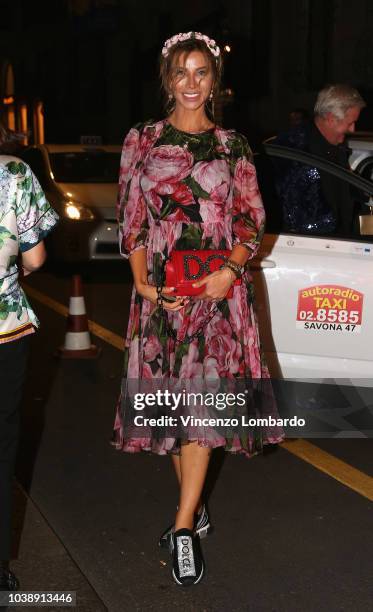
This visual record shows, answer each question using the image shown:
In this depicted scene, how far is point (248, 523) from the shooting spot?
473 cm

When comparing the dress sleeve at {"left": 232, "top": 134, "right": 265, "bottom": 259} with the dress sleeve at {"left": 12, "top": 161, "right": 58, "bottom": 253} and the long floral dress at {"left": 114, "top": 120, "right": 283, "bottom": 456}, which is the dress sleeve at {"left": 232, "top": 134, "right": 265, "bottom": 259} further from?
the dress sleeve at {"left": 12, "top": 161, "right": 58, "bottom": 253}

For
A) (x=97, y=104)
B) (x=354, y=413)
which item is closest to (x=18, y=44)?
(x=97, y=104)

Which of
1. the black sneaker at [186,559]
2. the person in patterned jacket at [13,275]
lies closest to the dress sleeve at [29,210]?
the person in patterned jacket at [13,275]

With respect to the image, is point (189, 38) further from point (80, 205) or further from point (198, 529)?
point (80, 205)

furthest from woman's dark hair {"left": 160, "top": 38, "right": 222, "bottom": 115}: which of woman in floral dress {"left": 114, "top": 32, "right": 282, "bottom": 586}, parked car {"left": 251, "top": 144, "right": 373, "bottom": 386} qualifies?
parked car {"left": 251, "top": 144, "right": 373, "bottom": 386}

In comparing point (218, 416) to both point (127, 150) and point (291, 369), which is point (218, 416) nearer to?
point (127, 150)

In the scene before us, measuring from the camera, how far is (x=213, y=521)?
475 cm

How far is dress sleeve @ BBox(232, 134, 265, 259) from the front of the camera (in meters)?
4.08

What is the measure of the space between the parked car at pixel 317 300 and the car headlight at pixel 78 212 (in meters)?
6.67

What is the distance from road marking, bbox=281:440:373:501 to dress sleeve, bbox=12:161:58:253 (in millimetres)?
2246

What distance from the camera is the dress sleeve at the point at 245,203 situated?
408 cm

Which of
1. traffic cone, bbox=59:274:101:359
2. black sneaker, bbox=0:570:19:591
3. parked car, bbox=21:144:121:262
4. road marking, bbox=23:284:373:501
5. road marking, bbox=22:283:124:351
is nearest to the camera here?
black sneaker, bbox=0:570:19:591

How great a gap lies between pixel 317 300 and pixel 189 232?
1.71m

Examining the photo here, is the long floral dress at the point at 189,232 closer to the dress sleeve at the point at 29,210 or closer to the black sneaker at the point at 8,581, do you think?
the dress sleeve at the point at 29,210
